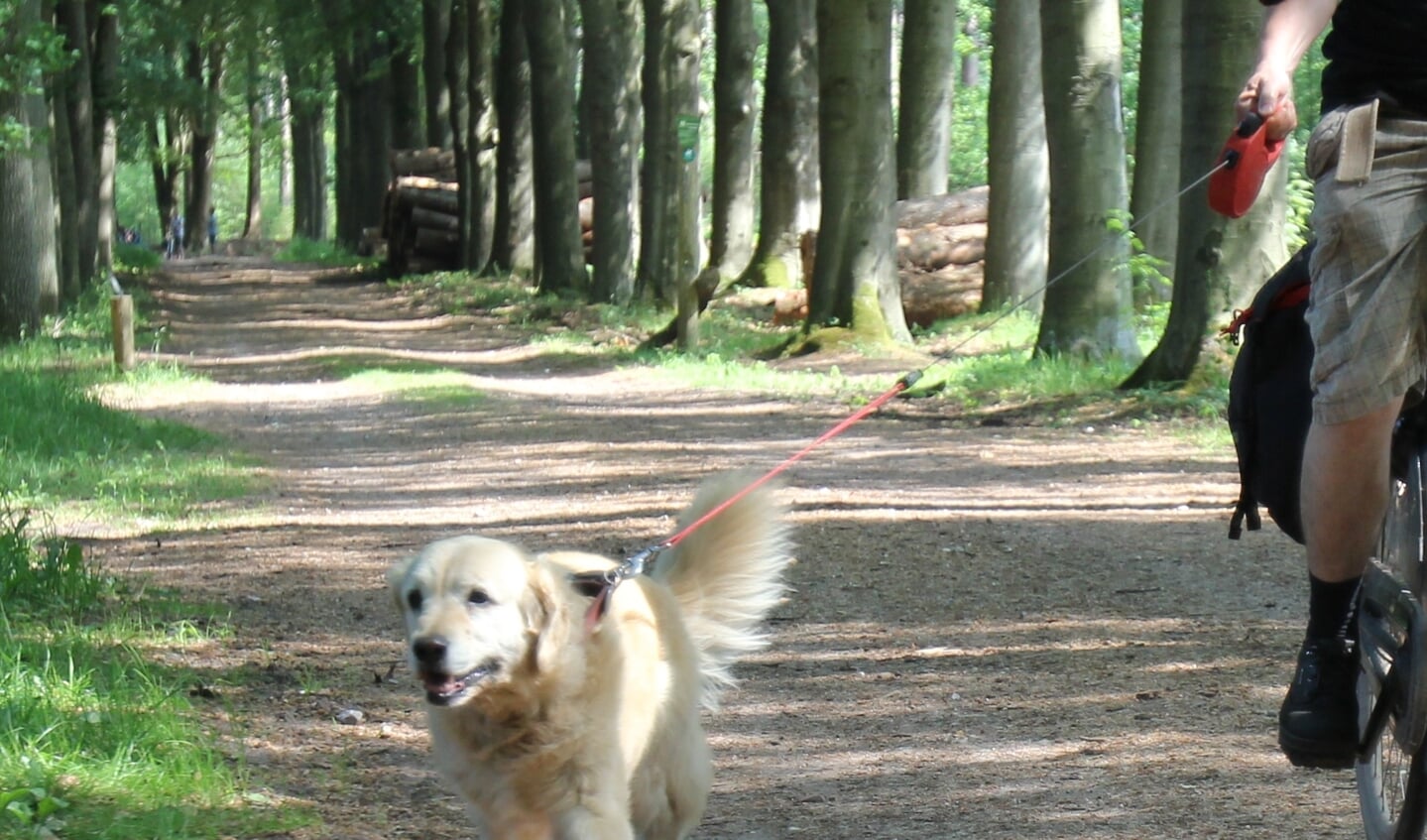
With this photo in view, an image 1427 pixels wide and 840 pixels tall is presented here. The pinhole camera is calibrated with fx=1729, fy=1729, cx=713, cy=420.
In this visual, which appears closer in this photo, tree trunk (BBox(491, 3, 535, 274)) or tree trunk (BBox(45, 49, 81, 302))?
tree trunk (BBox(45, 49, 81, 302))

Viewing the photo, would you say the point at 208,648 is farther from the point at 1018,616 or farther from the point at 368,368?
the point at 368,368

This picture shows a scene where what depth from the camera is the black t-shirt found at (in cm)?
347

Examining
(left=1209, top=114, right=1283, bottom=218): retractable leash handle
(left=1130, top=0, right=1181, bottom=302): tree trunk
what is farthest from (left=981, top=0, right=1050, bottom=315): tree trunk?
(left=1209, top=114, right=1283, bottom=218): retractable leash handle

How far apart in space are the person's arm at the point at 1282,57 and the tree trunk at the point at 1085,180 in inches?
443

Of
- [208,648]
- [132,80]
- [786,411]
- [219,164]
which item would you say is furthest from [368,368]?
[219,164]

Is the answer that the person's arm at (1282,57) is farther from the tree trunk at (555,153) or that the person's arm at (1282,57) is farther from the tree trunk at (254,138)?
the tree trunk at (254,138)

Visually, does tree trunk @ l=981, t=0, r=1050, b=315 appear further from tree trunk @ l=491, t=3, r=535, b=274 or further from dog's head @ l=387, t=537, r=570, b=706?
dog's head @ l=387, t=537, r=570, b=706

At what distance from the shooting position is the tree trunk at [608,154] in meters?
25.0

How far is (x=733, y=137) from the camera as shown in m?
A: 24.7

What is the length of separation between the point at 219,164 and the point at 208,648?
320 feet

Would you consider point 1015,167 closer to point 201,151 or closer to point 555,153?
point 555,153

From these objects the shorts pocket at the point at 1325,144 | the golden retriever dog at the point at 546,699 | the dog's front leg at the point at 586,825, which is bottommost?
the dog's front leg at the point at 586,825

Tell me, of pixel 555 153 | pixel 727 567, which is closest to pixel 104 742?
pixel 727 567

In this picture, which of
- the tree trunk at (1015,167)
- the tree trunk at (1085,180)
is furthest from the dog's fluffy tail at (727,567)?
the tree trunk at (1015,167)
